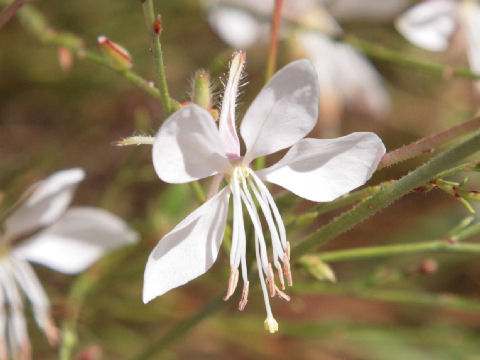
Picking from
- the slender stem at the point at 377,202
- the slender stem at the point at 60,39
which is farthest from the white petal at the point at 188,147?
the slender stem at the point at 60,39

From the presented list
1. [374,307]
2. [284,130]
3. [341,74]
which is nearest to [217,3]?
[341,74]

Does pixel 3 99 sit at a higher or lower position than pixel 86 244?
higher

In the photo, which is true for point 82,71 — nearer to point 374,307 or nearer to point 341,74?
point 341,74

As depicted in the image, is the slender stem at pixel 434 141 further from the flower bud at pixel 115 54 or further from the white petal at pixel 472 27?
the white petal at pixel 472 27

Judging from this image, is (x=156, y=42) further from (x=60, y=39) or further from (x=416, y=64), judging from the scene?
(x=416, y=64)

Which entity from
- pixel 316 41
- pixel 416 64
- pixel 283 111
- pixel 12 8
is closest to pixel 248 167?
pixel 283 111

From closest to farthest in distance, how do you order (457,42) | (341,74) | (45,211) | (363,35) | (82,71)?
(45,211), (457,42), (341,74), (82,71), (363,35)
